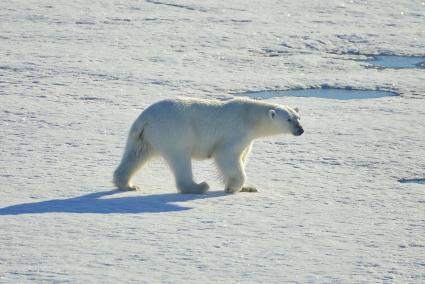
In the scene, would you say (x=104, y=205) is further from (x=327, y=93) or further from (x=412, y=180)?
(x=327, y=93)

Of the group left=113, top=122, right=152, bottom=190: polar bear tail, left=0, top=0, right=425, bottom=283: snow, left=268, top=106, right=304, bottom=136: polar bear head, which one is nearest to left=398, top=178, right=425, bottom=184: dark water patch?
left=0, top=0, right=425, bottom=283: snow

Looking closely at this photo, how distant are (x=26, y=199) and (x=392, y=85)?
18.6ft

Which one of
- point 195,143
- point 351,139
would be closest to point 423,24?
point 351,139

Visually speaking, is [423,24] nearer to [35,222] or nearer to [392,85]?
[392,85]

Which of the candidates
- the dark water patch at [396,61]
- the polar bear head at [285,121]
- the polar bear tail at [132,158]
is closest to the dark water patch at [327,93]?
the dark water patch at [396,61]

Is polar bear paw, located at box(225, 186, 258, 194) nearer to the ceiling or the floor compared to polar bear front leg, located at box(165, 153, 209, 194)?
nearer to the floor

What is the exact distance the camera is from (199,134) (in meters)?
7.96

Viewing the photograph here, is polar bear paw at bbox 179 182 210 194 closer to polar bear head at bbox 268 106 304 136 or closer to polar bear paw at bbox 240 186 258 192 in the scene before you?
polar bear paw at bbox 240 186 258 192

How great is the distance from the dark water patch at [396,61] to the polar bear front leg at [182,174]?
18.5 feet

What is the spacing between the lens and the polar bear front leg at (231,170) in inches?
311

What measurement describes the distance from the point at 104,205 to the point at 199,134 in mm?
1091

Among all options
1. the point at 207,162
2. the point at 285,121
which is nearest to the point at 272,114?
the point at 285,121

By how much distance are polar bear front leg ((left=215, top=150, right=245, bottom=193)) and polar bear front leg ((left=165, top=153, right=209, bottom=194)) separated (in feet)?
0.85

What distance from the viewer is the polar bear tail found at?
779 cm
